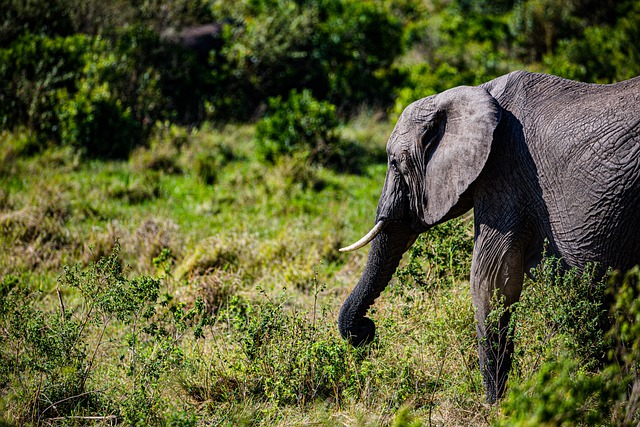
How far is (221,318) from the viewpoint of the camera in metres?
4.45

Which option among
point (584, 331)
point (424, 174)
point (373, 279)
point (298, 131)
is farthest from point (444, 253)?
point (298, 131)

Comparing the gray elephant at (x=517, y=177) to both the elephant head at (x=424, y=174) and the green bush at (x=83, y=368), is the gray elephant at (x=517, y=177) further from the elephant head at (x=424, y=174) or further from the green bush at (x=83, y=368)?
the green bush at (x=83, y=368)

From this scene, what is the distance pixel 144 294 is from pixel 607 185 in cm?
271

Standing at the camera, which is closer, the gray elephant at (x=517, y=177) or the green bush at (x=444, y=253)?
the gray elephant at (x=517, y=177)

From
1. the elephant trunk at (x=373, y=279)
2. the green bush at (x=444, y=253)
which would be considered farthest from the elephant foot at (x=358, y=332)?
the green bush at (x=444, y=253)

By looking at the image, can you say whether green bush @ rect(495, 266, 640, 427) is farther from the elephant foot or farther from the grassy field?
the elephant foot

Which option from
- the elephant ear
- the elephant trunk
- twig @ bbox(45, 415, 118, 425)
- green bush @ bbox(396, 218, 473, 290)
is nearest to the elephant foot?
the elephant trunk

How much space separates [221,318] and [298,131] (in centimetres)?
570

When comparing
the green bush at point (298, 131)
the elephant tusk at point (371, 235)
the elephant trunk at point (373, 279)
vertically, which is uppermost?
the elephant tusk at point (371, 235)

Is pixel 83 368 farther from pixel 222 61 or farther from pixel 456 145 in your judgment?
pixel 222 61

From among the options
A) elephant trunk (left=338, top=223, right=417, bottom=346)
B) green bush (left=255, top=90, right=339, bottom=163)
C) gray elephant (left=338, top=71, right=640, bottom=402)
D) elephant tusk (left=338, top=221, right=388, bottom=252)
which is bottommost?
green bush (left=255, top=90, right=339, bottom=163)

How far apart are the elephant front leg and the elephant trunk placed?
0.59 m

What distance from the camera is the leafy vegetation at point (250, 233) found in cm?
390

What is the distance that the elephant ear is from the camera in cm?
372
